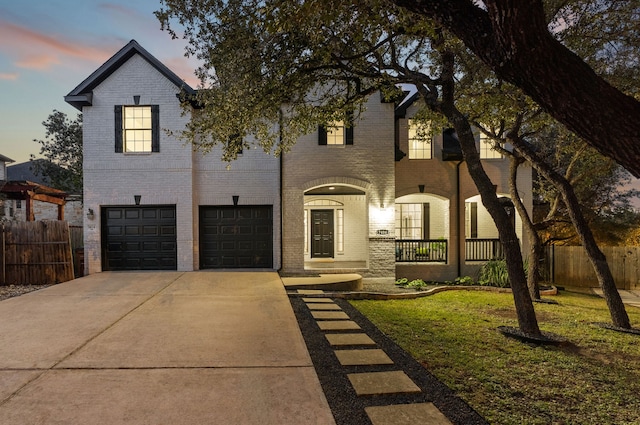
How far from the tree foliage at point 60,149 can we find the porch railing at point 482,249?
66.6 feet

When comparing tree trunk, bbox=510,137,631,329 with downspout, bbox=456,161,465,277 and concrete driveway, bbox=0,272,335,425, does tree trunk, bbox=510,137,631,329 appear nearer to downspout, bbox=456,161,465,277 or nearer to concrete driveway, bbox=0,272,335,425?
downspout, bbox=456,161,465,277

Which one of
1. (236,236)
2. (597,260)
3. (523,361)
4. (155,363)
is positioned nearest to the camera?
(155,363)

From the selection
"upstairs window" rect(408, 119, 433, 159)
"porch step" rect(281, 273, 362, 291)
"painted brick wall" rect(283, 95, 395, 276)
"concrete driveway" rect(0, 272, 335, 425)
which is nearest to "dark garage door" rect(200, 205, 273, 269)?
"painted brick wall" rect(283, 95, 395, 276)

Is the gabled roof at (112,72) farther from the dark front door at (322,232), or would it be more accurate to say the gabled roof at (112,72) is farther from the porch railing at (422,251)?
the porch railing at (422,251)

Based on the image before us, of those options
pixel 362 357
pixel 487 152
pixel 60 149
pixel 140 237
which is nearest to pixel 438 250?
pixel 487 152

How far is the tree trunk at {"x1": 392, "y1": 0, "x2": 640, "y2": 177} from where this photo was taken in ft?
9.00

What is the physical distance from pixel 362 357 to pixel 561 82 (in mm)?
3627

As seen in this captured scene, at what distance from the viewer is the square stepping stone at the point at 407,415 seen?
3.07 meters

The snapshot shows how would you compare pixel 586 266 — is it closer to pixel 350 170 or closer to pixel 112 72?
pixel 350 170

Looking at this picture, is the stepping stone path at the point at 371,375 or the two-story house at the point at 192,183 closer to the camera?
the stepping stone path at the point at 371,375

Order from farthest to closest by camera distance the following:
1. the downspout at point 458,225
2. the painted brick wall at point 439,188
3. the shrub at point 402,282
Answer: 1. the downspout at point 458,225
2. the painted brick wall at point 439,188
3. the shrub at point 402,282

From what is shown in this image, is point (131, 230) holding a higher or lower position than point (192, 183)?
lower

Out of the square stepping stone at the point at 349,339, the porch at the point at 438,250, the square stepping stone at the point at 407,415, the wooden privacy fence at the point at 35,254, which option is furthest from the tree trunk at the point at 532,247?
the wooden privacy fence at the point at 35,254

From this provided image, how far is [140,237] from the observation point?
11953 millimetres
